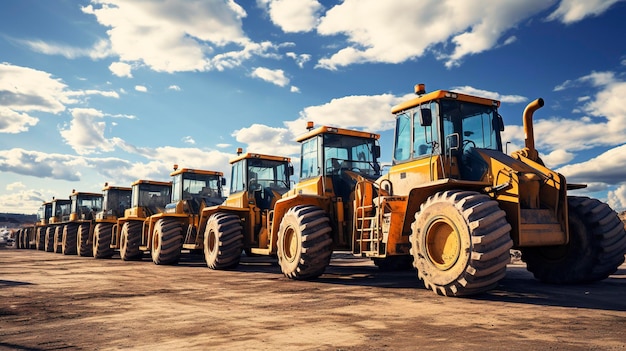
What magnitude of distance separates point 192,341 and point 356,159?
7.61 metres

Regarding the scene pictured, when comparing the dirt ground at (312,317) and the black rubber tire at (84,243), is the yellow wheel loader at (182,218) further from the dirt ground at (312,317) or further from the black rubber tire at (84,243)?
the black rubber tire at (84,243)

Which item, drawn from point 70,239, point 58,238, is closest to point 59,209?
point 58,238

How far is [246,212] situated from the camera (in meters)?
13.6

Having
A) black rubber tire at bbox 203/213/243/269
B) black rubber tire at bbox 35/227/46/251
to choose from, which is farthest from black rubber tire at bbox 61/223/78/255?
black rubber tire at bbox 203/213/243/269

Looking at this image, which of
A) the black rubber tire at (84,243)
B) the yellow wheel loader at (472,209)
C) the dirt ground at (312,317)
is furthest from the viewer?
the black rubber tire at (84,243)

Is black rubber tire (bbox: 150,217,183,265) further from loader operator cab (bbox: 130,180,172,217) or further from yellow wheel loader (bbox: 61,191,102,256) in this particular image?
yellow wheel loader (bbox: 61,191,102,256)

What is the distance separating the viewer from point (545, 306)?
6.01m

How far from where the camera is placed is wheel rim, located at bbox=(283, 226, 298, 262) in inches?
395

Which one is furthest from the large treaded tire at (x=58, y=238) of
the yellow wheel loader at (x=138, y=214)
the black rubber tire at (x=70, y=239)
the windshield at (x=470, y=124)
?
the windshield at (x=470, y=124)

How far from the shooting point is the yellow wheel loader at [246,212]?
1252 centimetres

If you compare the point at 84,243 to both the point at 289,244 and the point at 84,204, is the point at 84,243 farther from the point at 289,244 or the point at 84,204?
the point at 289,244

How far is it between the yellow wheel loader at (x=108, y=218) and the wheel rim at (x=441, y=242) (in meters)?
16.8

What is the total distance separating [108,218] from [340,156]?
47.0 ft

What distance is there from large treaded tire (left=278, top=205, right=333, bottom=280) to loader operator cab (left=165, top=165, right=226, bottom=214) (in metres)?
7.21
